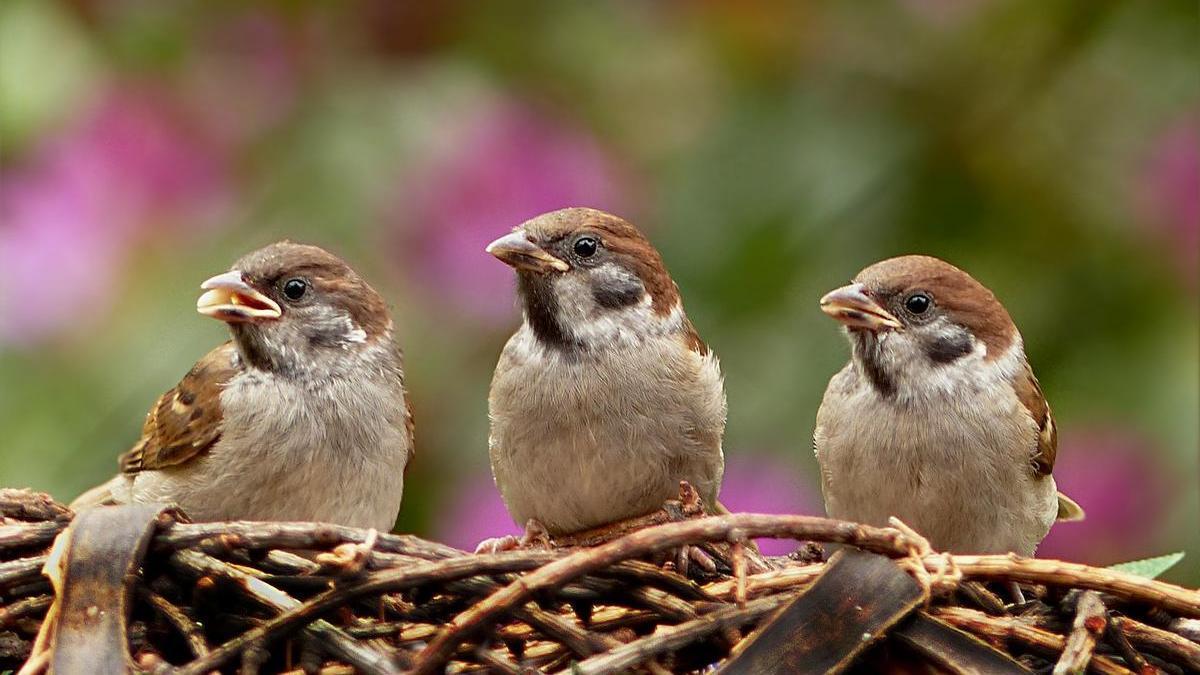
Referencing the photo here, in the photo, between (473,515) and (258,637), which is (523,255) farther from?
(258,637)

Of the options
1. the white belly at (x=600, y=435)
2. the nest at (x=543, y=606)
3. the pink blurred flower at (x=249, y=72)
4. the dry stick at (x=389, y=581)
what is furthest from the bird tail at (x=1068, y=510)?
the pink blurred flower at (x=249, y=72)

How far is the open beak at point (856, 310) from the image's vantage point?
2.89 m

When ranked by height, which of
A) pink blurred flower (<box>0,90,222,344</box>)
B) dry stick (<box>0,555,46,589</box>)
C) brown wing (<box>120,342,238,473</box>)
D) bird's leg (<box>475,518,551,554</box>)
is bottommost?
dry stick (<box>0,555,46,589</box>)

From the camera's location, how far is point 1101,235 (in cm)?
403

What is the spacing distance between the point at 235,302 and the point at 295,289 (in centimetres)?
13

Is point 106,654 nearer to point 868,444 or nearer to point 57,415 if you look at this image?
point 868,444

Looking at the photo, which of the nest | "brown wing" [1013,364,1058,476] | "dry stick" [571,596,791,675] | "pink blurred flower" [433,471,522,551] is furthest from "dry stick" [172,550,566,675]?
"pink blurred flower" [433,471,522,551]

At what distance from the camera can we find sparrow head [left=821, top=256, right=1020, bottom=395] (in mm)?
2986

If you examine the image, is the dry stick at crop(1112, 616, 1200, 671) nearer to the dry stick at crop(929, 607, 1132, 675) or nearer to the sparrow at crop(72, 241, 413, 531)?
the dry stick at crop(929, 607, 1132, 675)

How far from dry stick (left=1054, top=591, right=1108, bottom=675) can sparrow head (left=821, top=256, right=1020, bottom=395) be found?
3.50 feet

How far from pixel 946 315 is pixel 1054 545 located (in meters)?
1.03

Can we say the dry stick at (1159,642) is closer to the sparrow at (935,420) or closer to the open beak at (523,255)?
the sparrow at (935,420)

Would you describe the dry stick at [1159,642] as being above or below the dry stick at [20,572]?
below

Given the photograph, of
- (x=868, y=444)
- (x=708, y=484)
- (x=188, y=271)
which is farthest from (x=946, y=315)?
(x=188, y=271)
